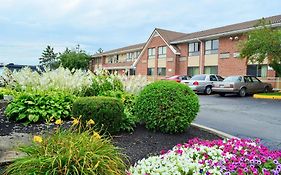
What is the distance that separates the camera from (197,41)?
1259 inches

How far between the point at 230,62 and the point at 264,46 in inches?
351

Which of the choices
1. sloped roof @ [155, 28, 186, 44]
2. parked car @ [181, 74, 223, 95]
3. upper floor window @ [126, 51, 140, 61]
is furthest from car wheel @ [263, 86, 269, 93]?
upper floor window @ [126, 51, 140, 61]

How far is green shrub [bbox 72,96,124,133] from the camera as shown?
5.66m

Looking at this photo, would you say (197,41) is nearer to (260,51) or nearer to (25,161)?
(260,51)

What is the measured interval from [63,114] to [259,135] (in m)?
4.98

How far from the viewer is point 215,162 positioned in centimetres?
337

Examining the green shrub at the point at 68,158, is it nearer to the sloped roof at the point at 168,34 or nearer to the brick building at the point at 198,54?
the brick building at the point at 198,54

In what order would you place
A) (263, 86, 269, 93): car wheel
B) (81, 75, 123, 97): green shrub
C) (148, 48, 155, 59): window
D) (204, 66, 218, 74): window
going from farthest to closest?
(148, 48, 155, 59): window, (204, 66, 218, 74): window, (263, 86, 269, 93): car wheel, (81, 75, 123, 97): green shrub

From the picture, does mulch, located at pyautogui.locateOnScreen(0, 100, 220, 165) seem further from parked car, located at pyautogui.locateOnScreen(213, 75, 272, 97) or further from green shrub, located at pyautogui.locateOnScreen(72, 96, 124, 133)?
parked car, located at pyautogui.locateOnScreen(213, 75, 272, 97)

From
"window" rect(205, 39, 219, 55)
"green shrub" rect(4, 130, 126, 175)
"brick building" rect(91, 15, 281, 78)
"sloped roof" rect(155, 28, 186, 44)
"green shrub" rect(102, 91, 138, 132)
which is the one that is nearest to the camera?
"green shrub" rect(4, 130, 126, 175)

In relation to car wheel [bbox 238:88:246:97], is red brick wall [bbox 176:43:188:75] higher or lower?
higher

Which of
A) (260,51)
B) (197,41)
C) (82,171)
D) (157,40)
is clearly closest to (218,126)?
(82,171)

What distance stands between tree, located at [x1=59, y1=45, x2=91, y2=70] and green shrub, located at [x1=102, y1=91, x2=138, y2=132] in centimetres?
4897

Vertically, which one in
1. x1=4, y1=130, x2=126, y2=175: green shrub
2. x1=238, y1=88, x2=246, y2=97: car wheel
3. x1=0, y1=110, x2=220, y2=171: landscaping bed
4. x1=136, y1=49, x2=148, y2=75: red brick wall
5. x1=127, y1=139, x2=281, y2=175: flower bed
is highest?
x1=136, y1=49, x2=148, y2=75: red brick wall
